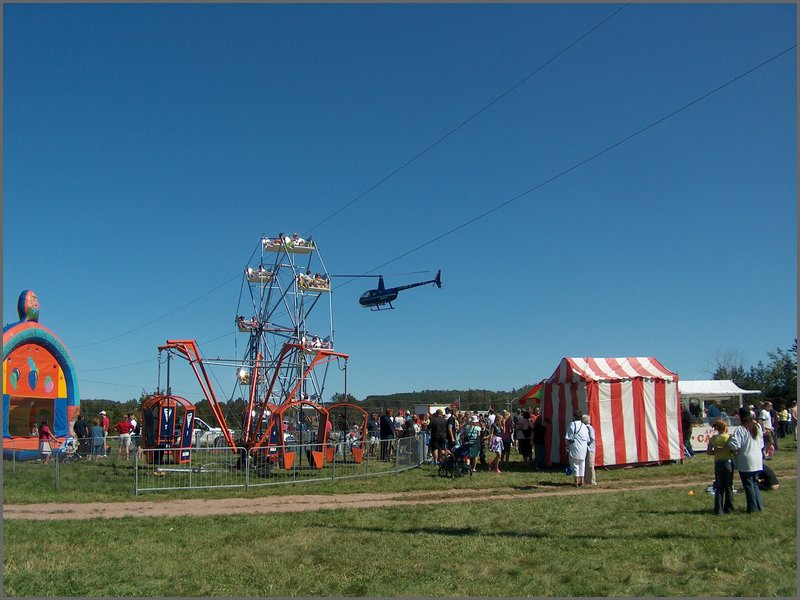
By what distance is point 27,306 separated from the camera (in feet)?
79.3

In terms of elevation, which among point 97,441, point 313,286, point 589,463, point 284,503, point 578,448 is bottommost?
point 284,503

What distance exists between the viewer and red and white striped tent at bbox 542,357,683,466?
56.4 ft

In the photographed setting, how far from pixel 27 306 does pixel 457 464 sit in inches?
676

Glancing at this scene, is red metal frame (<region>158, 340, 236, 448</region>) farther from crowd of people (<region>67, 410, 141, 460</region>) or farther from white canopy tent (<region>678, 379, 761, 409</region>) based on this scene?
white canopy tent (<region>678, 379, 761, 409</region>)

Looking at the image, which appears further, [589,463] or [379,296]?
[379,296]

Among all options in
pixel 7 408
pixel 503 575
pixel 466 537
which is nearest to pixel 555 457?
pixel 466 537

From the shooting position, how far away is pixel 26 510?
12.0 meters

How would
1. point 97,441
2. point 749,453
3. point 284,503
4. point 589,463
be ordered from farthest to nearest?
1. point 97,441
2. point 589,463
3. point 284,503
4. point 749,453

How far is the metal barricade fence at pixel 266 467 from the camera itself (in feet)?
48.0

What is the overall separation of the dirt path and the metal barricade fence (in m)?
1.41

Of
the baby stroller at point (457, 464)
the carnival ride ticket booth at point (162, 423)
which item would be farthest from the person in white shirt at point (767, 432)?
the carnival ride ticket booth at point (162, 423)

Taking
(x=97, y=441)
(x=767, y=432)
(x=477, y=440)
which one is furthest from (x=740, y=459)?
(x=97, y=441)

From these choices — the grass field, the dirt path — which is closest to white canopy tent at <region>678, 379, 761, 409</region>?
the dirt path

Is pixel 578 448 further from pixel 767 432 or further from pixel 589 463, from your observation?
pixel 767 432
